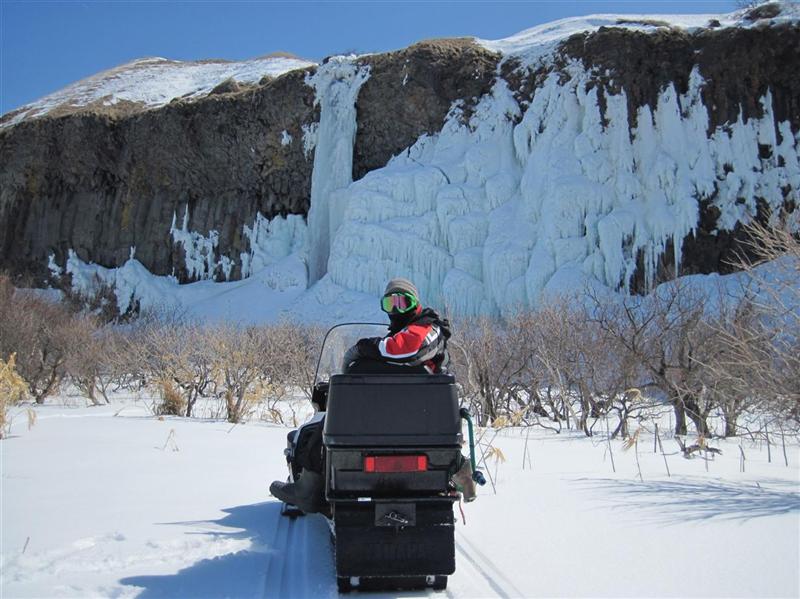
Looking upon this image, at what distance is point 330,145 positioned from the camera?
34.2 metres

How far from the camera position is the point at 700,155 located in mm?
25703

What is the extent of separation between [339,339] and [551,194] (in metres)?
23.4

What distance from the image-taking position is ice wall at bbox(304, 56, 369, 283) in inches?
1331

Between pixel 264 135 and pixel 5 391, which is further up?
pixel 264 135

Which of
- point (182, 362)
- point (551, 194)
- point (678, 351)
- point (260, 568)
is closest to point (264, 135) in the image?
point (551, 194)

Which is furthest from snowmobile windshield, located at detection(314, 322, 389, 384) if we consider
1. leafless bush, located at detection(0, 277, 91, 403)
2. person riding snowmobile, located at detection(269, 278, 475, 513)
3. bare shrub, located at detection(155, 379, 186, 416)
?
leafless bush, located at detection(0, 277, 91, 403)

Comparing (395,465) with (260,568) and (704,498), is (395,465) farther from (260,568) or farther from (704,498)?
(704,498)

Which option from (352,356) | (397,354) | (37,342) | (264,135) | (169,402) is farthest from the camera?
(264,135)

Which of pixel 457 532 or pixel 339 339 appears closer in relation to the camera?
pixel 457 532

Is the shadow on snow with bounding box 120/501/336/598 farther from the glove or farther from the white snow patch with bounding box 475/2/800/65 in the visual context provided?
the white snow patch with bounding box 475/2/800/65

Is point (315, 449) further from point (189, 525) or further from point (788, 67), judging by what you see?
point (788, 67)

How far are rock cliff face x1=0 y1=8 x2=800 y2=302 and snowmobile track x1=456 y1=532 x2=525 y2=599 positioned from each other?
2311 centimetres

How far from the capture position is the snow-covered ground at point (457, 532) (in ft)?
9.75

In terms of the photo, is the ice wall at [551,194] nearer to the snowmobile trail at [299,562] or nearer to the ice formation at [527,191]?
the ice formation at [527,191]
